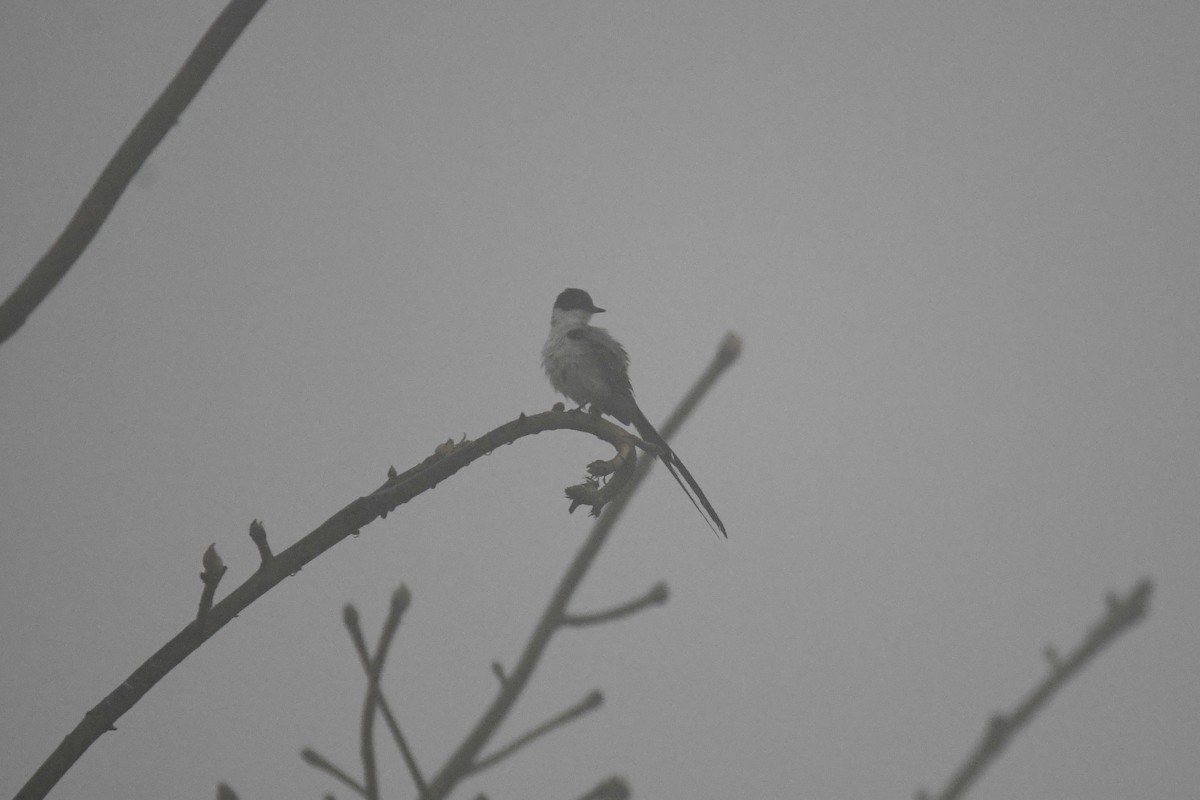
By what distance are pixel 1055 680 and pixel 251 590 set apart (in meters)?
1.32

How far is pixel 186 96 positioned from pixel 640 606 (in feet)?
4.81

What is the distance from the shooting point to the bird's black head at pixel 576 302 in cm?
752

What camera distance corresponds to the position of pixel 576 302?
7578mm

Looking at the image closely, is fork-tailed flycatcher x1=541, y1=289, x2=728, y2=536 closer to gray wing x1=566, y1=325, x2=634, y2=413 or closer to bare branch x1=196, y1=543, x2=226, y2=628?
gray wing x1=566, y1=325, x2=634, y2=413

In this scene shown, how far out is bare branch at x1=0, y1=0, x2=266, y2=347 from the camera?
3.98ft

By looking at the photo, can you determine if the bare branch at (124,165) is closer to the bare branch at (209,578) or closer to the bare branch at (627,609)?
the bare branch at (209,578)

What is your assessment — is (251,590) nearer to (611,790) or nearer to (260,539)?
(260,539)

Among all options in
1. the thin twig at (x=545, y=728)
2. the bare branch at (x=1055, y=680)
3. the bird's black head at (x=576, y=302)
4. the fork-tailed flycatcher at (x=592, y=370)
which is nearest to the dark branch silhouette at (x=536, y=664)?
the thin twig at (x=545, y=728)

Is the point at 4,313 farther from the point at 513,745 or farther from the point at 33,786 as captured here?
the point at 513,745

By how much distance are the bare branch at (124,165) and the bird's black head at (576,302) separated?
20.1 feet

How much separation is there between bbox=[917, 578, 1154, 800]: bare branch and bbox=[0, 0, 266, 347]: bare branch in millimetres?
1414

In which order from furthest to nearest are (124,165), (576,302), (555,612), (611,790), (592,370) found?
(576,302) → (592,370) → (555,612) → (611,790) → (124,165)

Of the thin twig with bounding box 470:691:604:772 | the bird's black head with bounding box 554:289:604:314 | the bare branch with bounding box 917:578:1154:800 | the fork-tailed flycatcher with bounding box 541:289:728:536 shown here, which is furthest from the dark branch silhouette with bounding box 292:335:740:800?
→ the bird's black head with bounding box 554:289:604:314

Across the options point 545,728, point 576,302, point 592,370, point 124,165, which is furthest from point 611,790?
point 576,302
